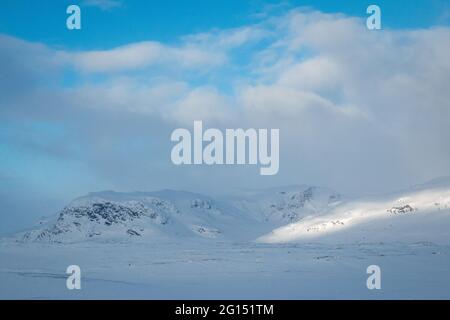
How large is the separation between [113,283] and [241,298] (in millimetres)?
8362

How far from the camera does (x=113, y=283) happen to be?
24.9 metres

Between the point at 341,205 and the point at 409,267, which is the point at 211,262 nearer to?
the point at 409,267

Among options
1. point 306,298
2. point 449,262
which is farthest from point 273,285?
point 449,262

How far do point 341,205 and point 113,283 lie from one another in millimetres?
103513

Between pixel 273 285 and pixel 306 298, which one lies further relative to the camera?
pixel 273 285
